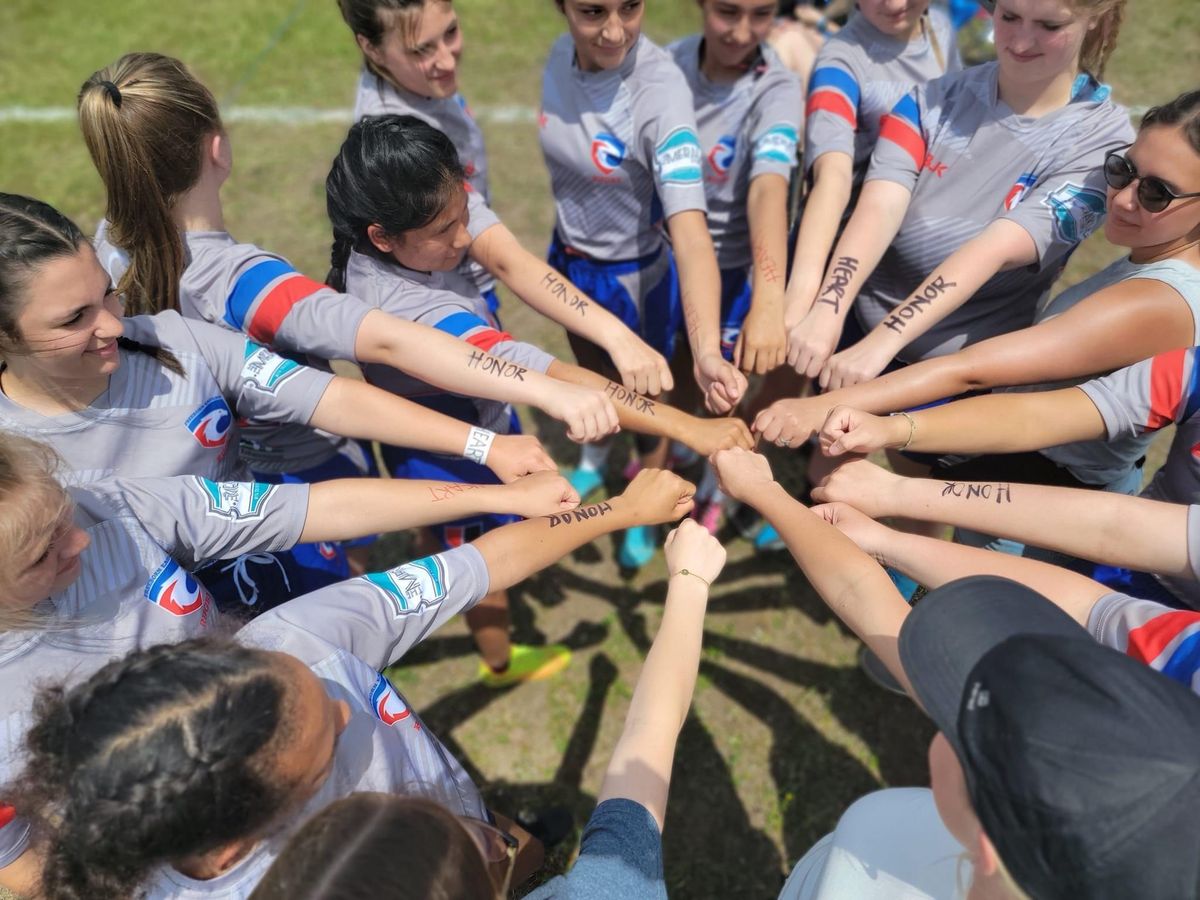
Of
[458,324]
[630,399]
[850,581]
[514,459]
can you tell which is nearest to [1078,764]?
[850,581]

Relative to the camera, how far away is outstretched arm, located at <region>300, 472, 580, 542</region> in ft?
7.98

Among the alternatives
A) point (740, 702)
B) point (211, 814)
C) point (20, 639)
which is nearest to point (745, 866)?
point (740, 702)

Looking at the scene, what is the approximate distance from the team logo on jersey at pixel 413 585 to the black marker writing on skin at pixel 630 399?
970 millimetres

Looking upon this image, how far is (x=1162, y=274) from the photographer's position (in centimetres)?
243

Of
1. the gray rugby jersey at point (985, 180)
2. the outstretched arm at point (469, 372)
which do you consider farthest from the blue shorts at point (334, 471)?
the gray rugby jersey at point (985, 180)

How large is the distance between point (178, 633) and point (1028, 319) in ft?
10.2

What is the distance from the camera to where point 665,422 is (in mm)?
2936

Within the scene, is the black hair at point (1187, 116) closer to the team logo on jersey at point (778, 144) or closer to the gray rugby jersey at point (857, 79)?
the gray rugby jersey at point (857, 79)

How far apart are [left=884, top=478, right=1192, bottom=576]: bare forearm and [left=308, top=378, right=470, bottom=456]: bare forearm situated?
144 centimetres

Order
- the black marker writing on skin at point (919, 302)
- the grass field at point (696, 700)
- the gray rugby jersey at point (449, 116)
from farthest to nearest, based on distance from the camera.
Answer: the grass field at point (696, 700) → the gray rugby jersey at point (449, 116) → the black marker writing on skin at point (919, 302)

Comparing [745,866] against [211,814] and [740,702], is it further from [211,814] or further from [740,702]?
[211,814]

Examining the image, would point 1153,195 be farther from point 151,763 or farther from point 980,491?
point 151,763

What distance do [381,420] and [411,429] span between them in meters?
0.10

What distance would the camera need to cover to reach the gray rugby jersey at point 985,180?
2715 mm
